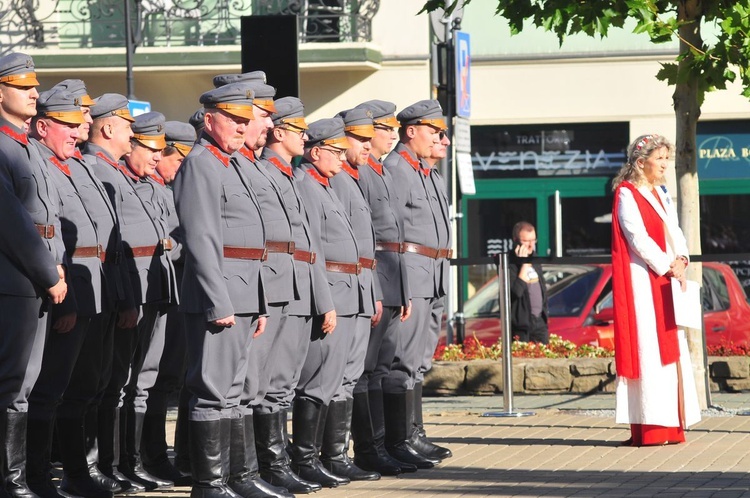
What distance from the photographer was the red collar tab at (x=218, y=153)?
7977 millimetres

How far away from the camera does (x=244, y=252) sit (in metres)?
7.95

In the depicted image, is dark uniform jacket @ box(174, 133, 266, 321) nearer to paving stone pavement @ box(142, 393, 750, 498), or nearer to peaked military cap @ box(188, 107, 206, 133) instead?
paving stone pavement @ box(142, 393, 750, 498)

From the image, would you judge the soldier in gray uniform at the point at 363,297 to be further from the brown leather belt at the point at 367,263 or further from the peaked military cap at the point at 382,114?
the peaked military cap at the point at 382,114

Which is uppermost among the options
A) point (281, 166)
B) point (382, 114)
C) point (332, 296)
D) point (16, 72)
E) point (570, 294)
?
point (16, 72)

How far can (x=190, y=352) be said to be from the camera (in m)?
7.86

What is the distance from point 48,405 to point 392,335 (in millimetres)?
2632

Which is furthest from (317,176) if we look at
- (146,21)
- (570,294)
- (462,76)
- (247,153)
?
(146,21)

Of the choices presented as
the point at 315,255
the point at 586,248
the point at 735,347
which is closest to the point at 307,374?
the point at 315,255

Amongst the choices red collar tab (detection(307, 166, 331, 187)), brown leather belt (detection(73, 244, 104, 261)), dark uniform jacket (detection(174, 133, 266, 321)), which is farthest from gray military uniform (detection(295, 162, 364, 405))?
brown leather belt (detection(73, 244, 104, 261))

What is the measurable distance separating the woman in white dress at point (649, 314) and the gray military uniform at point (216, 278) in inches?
141

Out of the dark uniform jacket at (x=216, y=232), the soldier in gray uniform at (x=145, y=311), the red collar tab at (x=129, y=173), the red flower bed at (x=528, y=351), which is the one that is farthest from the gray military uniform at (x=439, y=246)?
the red flower bed at (x=528, y=351)

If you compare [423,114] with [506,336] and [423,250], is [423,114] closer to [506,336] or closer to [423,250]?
[423,250]

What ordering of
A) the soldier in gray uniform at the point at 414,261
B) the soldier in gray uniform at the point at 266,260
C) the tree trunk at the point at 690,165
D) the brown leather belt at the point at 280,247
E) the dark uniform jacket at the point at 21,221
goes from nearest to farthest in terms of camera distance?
1. the dark uniform jacket at the point at 21,221
2. the soldier in gray uniform at the point at 266,260
3. the brown leather belt at the point at 280,247
4. the soldier in gray uniform at the point at 414,261
5. the tree trunk at the point at 690,165

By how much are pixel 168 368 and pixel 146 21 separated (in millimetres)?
14639
